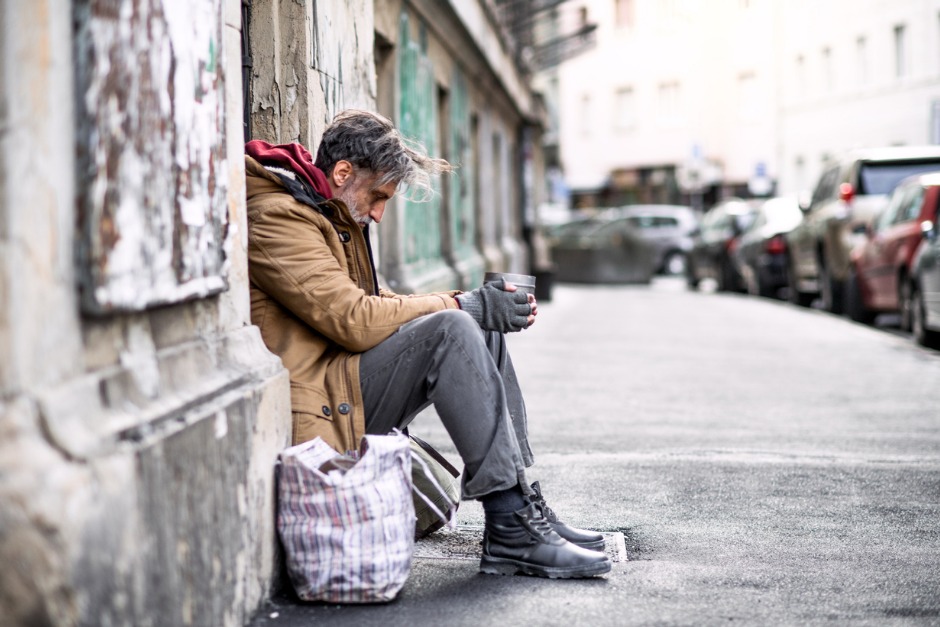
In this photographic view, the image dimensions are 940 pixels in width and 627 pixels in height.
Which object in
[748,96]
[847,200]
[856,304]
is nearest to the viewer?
[856,304]

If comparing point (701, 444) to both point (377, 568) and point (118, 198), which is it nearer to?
point (377, 568)

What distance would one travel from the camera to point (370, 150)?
4.25 meters

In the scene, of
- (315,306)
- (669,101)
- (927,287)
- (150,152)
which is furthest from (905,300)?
(669,101)

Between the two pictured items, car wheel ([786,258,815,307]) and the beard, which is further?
car wheel ([786,258,815,307])

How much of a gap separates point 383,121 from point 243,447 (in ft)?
4.22

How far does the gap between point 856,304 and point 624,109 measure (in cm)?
3459

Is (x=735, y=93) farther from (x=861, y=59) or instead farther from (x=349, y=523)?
(x=349, y=523)

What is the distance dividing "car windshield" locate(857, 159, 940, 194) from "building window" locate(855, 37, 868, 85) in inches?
787

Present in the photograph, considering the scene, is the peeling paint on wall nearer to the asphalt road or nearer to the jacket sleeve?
the jacket sleeve

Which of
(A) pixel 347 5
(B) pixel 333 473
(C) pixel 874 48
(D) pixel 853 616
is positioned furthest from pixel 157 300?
(C) pixel 874 48

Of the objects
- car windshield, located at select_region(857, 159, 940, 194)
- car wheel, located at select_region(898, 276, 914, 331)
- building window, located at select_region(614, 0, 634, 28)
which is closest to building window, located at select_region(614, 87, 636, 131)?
building window, located at select_region(614, 0, 634, 28)

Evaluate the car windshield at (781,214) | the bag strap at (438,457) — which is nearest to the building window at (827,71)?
the car windshield at (781,214)

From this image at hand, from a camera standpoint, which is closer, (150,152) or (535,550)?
(150,152)

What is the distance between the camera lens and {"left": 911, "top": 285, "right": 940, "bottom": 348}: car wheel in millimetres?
12852
